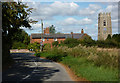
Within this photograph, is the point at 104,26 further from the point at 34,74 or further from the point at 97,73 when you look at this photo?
the point at 97,73

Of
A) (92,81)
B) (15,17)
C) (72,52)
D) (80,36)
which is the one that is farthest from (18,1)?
(80,36)

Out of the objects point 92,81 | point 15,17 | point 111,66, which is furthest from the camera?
point 15,17

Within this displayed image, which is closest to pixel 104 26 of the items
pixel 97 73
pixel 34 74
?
pixel 34 74

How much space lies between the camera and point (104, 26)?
A: 10206 centimetres

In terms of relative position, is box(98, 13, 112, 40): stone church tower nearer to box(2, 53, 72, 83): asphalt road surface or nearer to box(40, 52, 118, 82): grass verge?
box(2, 53, 72, 83): asphalt road surface

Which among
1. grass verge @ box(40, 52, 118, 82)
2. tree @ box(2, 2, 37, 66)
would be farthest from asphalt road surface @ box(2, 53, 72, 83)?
tree @ box(2, 2, 37, 66)

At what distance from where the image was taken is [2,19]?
1856cm

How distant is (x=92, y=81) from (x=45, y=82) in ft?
10.1

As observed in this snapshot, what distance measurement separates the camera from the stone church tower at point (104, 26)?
99425 millimetres

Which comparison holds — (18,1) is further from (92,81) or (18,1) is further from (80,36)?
(80,36)

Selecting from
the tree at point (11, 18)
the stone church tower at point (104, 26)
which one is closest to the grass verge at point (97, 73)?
the tree at point (11, 18)

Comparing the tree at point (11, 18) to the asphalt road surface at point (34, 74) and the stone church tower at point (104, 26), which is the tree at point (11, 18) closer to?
the asphalt road surface at point (34, 74)

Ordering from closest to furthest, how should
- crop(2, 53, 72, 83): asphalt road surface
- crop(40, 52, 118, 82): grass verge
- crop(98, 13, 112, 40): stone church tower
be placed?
crop(40, 52, 118, 82): grass verge
crop(2, 53, 72, 83): asphalt road surface
crop(98, 13, 112, 40): stone church tower

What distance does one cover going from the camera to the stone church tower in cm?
9943
